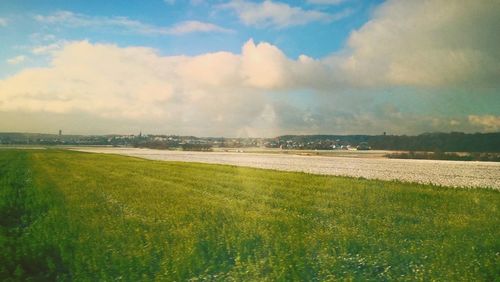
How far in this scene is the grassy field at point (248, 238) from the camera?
10266mm

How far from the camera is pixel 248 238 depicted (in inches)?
529

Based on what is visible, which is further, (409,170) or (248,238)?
(409,170)

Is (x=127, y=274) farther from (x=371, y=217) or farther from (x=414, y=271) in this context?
(x=371, y=217)

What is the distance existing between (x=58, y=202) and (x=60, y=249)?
1055 cm

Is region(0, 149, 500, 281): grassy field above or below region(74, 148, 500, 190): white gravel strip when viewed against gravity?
above

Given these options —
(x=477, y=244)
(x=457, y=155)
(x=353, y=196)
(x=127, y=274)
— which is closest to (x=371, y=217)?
(x=477, y=244)

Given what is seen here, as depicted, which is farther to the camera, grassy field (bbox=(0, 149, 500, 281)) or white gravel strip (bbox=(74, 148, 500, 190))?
white gravel strip (bbox=(74, 148, 500, 190))

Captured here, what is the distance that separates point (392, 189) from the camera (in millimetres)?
29312

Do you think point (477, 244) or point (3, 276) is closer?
point (3, 276)

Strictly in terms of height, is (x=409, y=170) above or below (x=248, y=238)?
below

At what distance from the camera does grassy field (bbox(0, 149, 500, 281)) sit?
10.3 metres

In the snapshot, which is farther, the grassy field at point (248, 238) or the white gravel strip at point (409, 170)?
the white gravel strip at point (409, 170)

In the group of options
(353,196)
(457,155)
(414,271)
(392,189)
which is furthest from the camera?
(457,155)

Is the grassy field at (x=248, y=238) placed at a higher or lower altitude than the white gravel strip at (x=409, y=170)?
higher
